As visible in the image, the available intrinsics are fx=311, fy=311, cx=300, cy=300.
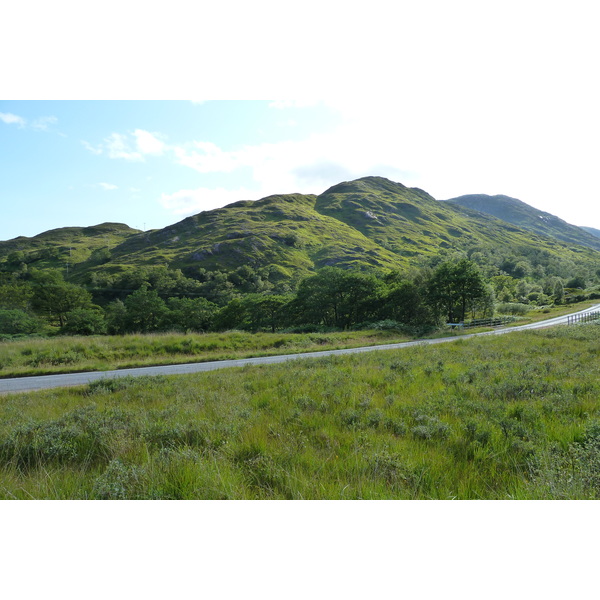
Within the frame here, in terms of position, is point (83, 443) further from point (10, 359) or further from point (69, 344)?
point (69, 344)

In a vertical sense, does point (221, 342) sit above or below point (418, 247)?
below

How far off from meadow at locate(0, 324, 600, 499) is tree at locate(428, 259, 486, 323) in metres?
41.8

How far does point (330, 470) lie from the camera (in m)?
3.52

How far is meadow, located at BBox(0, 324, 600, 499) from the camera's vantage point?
10.2ft

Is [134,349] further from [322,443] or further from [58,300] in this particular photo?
[58,300]

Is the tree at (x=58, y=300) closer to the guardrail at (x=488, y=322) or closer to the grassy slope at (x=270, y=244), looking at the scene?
the grassy slope at (x=270, y=244)

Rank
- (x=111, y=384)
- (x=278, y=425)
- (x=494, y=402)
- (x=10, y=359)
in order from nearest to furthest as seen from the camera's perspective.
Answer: (x=278, y=425) → (x=494, y=402) → (x=111, y=384) → (x=10, y=359)

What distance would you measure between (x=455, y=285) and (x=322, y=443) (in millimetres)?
50064

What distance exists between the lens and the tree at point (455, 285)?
157 ft

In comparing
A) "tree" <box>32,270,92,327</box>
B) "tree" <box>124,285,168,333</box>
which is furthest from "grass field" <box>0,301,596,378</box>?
"tree" <box>32,270,92,327</box>

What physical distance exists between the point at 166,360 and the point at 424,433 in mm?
17557

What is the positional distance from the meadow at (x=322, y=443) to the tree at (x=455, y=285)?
41815mm

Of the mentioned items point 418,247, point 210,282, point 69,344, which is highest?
point 418,247

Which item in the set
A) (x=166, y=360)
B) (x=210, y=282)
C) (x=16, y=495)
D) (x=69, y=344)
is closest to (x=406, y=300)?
(x=166, y=360)
